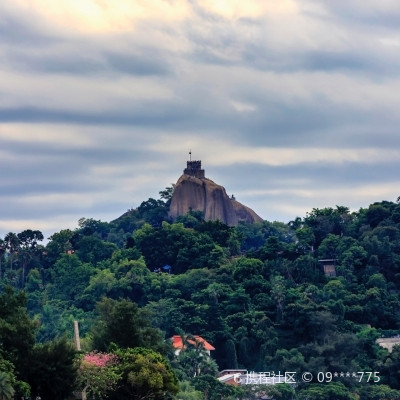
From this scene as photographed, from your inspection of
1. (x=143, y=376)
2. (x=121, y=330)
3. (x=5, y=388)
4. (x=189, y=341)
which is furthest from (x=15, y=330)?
(x=189, y=341)

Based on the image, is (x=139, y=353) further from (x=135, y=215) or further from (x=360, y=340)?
(x=135, y=215)

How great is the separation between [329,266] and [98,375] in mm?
64208

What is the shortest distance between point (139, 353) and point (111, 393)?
2.21 metres

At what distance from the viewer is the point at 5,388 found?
1973 inches

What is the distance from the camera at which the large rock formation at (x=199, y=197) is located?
147 metres

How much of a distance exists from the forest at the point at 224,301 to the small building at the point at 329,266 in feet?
0.63

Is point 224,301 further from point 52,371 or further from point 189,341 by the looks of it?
point 52,371

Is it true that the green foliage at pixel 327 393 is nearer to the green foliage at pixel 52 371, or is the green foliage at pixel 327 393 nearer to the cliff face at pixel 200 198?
the green foliage at pixel 52 371

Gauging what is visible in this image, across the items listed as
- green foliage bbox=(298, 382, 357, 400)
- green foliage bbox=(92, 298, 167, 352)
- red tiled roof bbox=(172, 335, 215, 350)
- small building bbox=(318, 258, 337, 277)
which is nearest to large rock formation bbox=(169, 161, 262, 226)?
small building bbox=(318, 258, 337, 277)

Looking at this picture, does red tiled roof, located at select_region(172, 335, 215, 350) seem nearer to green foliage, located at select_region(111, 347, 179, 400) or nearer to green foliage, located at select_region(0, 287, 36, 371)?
green foliage, located at select_region(111, 347, 179, 400)

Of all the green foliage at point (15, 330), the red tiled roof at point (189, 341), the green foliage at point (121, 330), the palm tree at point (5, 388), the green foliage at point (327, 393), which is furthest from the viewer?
the red tiled roof at point (189, 341)

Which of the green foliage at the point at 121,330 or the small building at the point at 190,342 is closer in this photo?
the green foliage at the point at 121,330

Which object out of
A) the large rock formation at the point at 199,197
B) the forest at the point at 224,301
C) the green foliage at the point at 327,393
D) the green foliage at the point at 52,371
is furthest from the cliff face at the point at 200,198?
the green foliage at the point at 52,371

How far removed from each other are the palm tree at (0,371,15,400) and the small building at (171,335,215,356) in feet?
137
